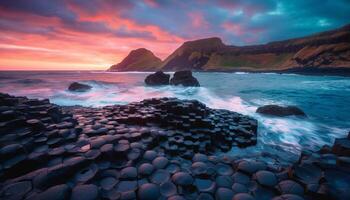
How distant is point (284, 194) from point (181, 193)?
197cm

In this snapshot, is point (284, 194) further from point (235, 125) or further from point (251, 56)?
point (251, 56)

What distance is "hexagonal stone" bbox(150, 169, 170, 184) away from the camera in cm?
354

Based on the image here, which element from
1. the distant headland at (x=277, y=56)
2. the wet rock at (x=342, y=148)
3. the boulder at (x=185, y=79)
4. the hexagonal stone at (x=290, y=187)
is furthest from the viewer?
the distant headland at (x=277, y=56)

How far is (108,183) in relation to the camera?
3471 millimetres

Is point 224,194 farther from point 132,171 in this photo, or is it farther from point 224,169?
point 132,171

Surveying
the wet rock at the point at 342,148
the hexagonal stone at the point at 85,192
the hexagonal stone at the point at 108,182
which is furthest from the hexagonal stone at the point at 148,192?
the wet rock at the point at 342,148

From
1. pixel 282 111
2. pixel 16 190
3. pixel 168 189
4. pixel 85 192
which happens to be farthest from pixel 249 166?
pixel 282 111

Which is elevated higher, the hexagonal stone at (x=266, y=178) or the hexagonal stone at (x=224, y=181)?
the hexagonal stone at (x=266, y=178)

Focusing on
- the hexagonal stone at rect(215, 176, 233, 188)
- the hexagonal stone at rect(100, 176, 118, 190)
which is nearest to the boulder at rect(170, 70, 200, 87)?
the hexagonal stone at rect(215, 176, 233, 188)

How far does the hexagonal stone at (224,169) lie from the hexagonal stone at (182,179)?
894 mm

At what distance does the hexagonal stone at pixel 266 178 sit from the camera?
3.47m

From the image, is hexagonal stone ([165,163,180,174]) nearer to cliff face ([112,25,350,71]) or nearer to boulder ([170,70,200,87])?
boulder ([170,70,200,87])

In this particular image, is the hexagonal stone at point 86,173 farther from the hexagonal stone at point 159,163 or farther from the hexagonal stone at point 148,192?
the hexagonal stone at point 159,163

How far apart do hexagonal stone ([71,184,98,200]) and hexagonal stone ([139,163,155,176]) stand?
1006 millimetres
